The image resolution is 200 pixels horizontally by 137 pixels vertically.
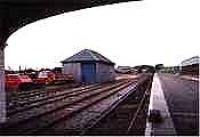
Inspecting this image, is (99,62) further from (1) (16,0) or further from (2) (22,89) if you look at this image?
(1) (16,0)

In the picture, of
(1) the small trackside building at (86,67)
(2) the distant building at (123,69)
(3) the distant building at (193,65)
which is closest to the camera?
(1) the small trackside building at (86,67)

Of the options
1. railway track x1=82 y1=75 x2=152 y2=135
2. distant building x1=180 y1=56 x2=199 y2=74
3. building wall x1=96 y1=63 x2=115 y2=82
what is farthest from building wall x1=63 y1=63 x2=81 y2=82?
railway track x1=82 y1=75 x2=152 y2=135

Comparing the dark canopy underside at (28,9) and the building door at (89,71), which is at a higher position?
the dark canopy underside at (28,9)

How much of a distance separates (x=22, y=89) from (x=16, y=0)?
23783mm

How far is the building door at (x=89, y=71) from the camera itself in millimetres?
49562

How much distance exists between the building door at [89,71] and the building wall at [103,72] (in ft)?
1.75

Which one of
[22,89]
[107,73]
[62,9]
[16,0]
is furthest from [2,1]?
[107,73]

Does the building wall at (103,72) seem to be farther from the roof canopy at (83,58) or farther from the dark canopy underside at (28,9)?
the dark canopy underside at (28,9)

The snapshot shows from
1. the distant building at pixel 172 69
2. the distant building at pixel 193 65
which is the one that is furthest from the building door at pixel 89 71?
the distant building at pixel 172 69

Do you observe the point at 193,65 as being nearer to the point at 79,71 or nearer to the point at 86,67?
the point at 86,67

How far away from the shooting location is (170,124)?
499 inches

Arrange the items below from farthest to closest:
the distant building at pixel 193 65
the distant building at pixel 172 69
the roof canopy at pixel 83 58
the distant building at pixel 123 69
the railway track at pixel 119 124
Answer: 1. the distant building at pixel 172 69
2. the distant building at pixel 123 69
3. the distant building at pixel 193 65
4. the roof canopy at pixel 83 58
5. the railway track at pixel 119 124

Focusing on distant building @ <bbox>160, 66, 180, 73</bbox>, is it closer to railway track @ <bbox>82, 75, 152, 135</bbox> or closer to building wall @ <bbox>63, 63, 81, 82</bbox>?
building wall @ <bbox>63, 63, 81, 82</bbox>

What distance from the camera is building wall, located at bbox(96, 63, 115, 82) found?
50188 mm
